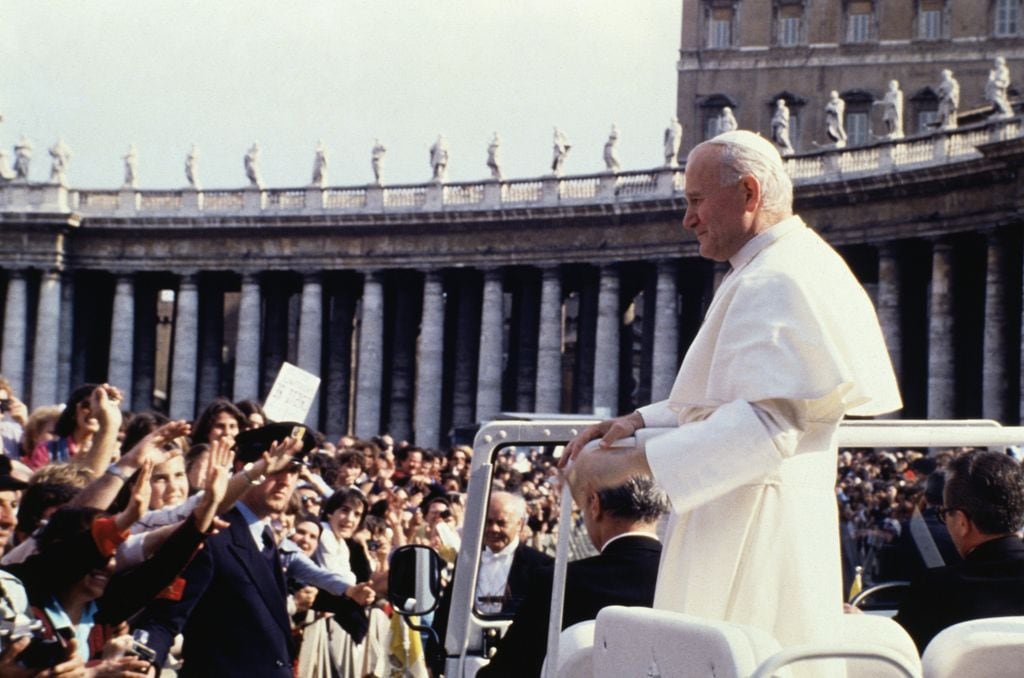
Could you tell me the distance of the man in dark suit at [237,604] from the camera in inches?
378

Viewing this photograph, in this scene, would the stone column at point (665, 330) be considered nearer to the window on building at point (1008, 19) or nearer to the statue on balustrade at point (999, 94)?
the statue on balustrade at point (999, 94)

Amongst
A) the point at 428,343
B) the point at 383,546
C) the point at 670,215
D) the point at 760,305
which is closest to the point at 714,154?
the point at 760,305

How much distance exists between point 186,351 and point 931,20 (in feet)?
108

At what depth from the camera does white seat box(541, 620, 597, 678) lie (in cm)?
619

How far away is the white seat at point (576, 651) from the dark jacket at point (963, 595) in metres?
1.58

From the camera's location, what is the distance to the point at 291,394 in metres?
25.9

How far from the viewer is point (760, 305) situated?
229 inches

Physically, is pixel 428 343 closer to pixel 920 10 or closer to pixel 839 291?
pixel 920 10

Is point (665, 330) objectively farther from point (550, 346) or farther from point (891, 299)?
point (891, 299)

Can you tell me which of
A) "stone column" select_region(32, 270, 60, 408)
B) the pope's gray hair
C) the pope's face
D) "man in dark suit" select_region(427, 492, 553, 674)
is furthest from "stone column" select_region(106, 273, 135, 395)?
the pope's gray hair

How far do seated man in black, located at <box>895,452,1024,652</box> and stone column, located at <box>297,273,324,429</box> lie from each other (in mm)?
56967

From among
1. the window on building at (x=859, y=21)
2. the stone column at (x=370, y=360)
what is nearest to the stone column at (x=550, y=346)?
the stone column at (x=370, y=360)

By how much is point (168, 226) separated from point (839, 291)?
6348cm

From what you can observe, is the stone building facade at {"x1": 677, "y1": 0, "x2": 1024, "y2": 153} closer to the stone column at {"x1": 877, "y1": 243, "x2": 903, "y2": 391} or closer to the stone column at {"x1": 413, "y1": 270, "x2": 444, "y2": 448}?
the stone column at {"x1": 413, "y1": 270, "x2": 444, "y2": 448}
